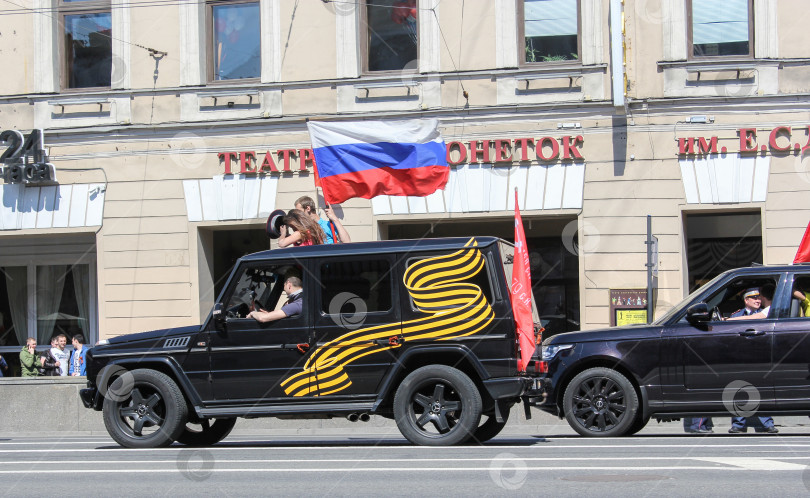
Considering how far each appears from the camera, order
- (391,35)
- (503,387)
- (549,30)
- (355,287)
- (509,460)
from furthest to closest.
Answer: (391,35) → (549,30) → (355,287) → (503,387) → (509,460)

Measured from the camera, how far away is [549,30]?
61.9 feet

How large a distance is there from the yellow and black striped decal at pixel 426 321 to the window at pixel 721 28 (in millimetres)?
9828

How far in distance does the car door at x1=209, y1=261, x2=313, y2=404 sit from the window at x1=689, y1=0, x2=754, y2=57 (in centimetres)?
1036

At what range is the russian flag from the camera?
17734mm

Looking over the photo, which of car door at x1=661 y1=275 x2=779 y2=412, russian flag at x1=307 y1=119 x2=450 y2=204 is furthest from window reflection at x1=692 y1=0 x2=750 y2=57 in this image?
car door at x1=661 y1=275 x2=779 y2=412

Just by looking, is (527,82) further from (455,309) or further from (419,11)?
(455,309)

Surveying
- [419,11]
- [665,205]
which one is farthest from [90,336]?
[665,205]

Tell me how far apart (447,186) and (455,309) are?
893cm

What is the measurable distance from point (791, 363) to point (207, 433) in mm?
5813

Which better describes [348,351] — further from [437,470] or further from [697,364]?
[697,364]

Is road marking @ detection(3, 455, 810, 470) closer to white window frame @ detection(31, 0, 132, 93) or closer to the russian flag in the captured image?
the russian flag

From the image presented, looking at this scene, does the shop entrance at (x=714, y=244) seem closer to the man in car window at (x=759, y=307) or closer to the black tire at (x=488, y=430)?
the man in car window at (x=759, y=307)

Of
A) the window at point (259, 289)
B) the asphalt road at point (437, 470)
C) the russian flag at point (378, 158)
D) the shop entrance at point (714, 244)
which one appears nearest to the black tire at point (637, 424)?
the asphalt road at point (437, 470)

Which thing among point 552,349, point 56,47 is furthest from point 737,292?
point 56,47
